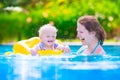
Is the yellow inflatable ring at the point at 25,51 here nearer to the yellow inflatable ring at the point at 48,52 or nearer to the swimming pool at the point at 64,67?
the yellow inflatable ring at the point at 48,52

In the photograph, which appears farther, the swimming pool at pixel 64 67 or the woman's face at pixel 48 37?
the woman's face at pixel 48 37

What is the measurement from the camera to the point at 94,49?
215 inches

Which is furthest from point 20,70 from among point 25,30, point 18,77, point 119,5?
point 119,5

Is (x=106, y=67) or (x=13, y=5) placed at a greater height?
(x=13, y=5)

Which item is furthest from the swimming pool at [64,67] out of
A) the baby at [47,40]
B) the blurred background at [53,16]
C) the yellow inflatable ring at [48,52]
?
the blurred background at [53,16]

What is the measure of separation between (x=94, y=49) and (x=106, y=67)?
0.72 metres

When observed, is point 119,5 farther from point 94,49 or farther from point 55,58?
point 55,58

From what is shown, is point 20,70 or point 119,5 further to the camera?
point 119,5

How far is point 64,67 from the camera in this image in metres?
4.70

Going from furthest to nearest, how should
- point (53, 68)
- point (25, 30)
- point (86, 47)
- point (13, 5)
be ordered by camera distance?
point (13, 5) → point (25, 30) → point (86, 47) → point (53, 68)

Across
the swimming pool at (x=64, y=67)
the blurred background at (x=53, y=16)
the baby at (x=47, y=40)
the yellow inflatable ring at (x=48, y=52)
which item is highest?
the blurred background at (x=53, y=16)

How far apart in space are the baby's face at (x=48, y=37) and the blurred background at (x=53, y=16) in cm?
575

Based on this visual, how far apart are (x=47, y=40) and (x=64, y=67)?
950mm

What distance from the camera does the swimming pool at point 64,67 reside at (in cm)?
469
